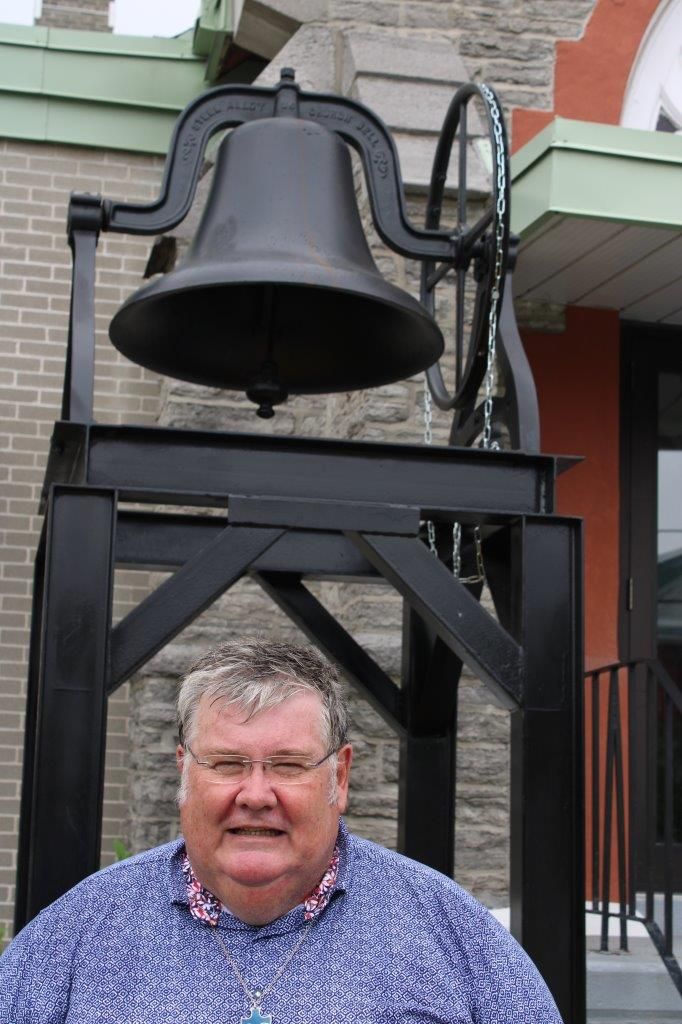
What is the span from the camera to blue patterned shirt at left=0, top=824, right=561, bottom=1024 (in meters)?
2.10

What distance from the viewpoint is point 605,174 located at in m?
5.57

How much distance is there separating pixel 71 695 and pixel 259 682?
0.75 metres

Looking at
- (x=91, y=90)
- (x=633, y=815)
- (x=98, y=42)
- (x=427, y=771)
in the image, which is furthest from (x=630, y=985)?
(x=98, y=42)

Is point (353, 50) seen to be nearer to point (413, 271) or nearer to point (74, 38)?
point (413, 271)

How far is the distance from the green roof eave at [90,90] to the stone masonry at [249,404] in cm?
10

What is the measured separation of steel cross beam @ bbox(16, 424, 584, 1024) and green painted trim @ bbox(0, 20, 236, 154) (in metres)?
4.37

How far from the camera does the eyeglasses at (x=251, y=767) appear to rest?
7.00ft

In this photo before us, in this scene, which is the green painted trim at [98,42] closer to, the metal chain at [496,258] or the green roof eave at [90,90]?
the green roof eave at [90,90]

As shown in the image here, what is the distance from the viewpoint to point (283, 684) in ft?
7.13

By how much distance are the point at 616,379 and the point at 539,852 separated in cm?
436

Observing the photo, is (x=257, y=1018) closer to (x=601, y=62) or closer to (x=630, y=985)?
(x=630, y=985)

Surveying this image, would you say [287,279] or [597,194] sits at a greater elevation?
[597,194]

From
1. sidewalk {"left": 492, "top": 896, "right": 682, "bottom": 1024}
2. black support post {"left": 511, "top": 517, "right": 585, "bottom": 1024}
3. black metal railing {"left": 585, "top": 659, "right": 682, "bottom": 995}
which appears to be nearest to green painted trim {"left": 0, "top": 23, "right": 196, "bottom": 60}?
black metal railing {"left": 585, "top": 659, "right": 682, "bottom": 995}

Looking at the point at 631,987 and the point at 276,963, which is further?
the point at 631,987
